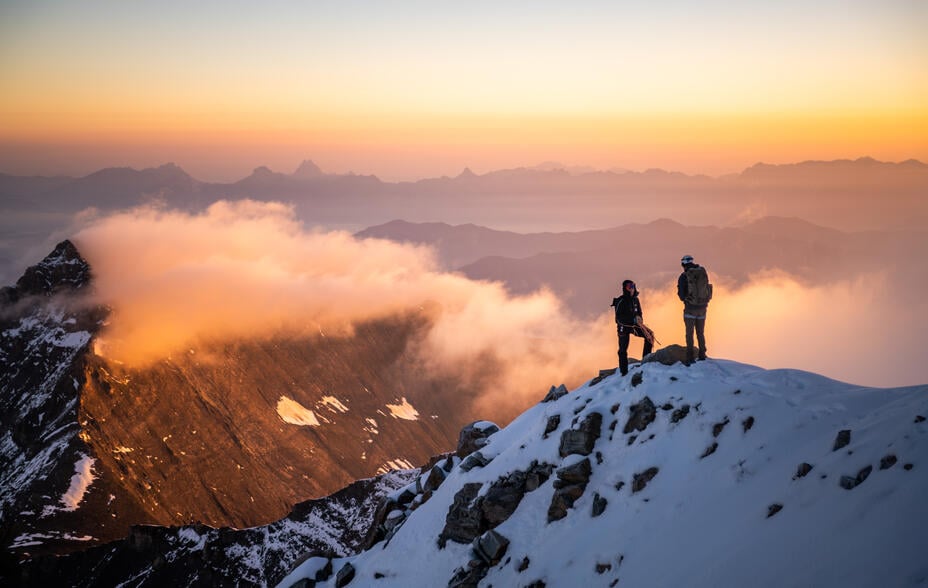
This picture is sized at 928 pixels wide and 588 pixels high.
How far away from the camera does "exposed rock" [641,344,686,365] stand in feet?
118

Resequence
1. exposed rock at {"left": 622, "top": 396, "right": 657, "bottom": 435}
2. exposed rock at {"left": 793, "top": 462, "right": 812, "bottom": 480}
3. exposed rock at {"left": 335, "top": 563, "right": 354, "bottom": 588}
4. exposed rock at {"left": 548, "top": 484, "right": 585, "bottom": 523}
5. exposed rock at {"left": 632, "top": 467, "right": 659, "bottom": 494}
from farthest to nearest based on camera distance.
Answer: exposed rock at {"left": 335, "top": 563, "right": 354, "bottom": 588}, exposed rock at {"left": 622, "top": 396, "right": 657, "bottom": 435}, exposed rock at {"left": 548, "top": 484, "right": 585, "bottom": 523}, exposed rock at {"left": 632, "top": 467, "right": 659, "bottom": 494}, exposed rock at {"left": 793, "top": 462, "right": 812, "bottom": 480}

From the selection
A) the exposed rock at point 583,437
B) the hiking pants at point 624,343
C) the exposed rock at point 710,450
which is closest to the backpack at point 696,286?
the hiking pants at point 624,343

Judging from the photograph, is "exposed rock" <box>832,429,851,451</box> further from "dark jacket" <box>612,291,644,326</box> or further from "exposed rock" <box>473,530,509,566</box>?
"exposed rock" <box>473,530,509,566</box>

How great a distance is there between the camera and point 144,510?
18425cm

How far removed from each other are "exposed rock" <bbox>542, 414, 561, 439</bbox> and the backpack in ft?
31.5

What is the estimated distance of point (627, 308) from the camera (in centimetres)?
3594

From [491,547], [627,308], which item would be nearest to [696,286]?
[627,308]

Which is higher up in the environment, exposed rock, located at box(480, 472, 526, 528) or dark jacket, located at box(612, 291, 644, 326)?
dark jacket, located at box(612, 291, 644, 326)

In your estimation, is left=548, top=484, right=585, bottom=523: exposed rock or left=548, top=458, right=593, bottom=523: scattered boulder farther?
left=548, top=458, right=593, bottom=523: scattered boulder

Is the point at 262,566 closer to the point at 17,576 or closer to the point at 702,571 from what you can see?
the point at 17,576

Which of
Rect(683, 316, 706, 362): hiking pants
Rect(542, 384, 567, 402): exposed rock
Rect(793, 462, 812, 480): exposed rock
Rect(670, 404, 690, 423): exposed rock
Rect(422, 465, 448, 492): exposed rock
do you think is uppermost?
Rect(683, 316, 706, 362): hiking pants

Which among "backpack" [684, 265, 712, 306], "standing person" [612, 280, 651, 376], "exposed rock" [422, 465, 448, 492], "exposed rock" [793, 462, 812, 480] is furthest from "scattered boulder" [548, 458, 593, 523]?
"exposed rock" [422, 465, 448, 492]

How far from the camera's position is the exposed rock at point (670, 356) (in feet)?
118

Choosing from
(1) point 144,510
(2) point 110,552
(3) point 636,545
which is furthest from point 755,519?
(1) point 144,510
